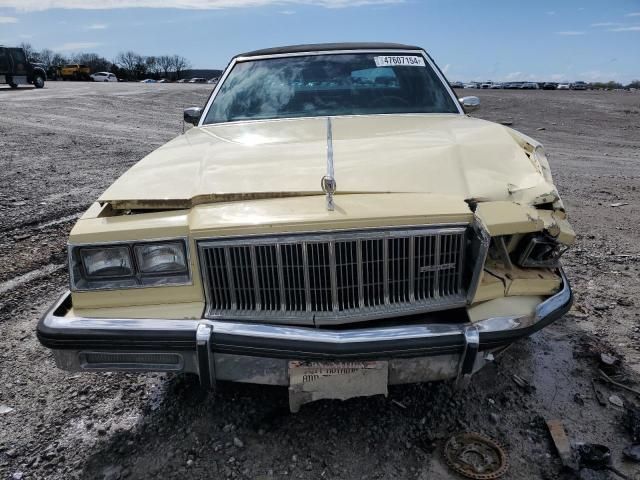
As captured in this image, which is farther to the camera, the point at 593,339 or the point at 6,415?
the point at 593,339

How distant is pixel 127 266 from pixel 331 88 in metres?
2.29

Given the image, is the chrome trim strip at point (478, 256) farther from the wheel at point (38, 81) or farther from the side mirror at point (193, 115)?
the wheel at point (38, 81)

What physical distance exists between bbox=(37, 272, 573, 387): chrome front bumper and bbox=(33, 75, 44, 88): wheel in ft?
95.0

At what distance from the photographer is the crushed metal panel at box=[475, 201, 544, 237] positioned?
208 centimetres

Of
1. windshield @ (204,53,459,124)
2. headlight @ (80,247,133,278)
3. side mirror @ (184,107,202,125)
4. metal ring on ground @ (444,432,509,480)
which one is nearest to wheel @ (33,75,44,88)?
side mirror @ (184,107,202,125)

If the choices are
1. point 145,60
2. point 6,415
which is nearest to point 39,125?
point 6,415

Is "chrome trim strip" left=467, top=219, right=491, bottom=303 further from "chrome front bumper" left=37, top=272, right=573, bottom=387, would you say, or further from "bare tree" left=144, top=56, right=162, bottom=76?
"bare tree" left=144, top=56, right=162, bottom=76

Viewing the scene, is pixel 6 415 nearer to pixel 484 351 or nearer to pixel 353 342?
pixel 353 342

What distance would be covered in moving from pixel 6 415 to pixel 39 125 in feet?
39.3

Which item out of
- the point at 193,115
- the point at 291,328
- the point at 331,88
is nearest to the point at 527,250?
the point at 291,328

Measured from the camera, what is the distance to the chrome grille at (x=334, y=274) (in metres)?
2.03

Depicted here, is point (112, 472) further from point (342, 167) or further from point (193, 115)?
point (193, 115)

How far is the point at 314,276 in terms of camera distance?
207cm

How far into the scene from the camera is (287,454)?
2.30m
